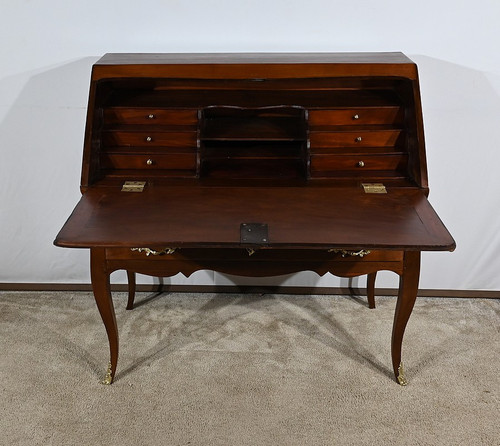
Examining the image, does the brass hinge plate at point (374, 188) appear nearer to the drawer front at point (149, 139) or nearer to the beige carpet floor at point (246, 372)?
the drawer front at point (149, 139)

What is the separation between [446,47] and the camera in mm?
2512

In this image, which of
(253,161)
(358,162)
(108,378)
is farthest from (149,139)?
(108,378)

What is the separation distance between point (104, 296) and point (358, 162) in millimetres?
1088

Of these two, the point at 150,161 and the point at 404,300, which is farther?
the point at 150,161

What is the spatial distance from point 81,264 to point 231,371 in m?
1.01

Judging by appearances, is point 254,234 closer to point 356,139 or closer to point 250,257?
point 250,257

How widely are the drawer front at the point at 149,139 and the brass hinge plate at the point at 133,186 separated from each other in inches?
7.3

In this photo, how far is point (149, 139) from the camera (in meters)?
2.35

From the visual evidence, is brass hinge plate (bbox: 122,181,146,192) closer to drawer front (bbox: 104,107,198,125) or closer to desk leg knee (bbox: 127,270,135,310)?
drawer front (bbox: 104,107,198,125)

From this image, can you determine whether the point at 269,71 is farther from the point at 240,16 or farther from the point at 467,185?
the point at 467,185

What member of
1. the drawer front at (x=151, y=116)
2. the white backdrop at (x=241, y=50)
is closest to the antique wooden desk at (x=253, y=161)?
the drawer front at (x=151, y=116)

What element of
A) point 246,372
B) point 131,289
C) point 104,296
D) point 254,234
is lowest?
point 246,372

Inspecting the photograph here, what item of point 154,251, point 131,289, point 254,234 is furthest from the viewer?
point 131,289

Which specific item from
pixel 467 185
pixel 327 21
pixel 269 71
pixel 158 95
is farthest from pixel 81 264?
pixel 467 185
